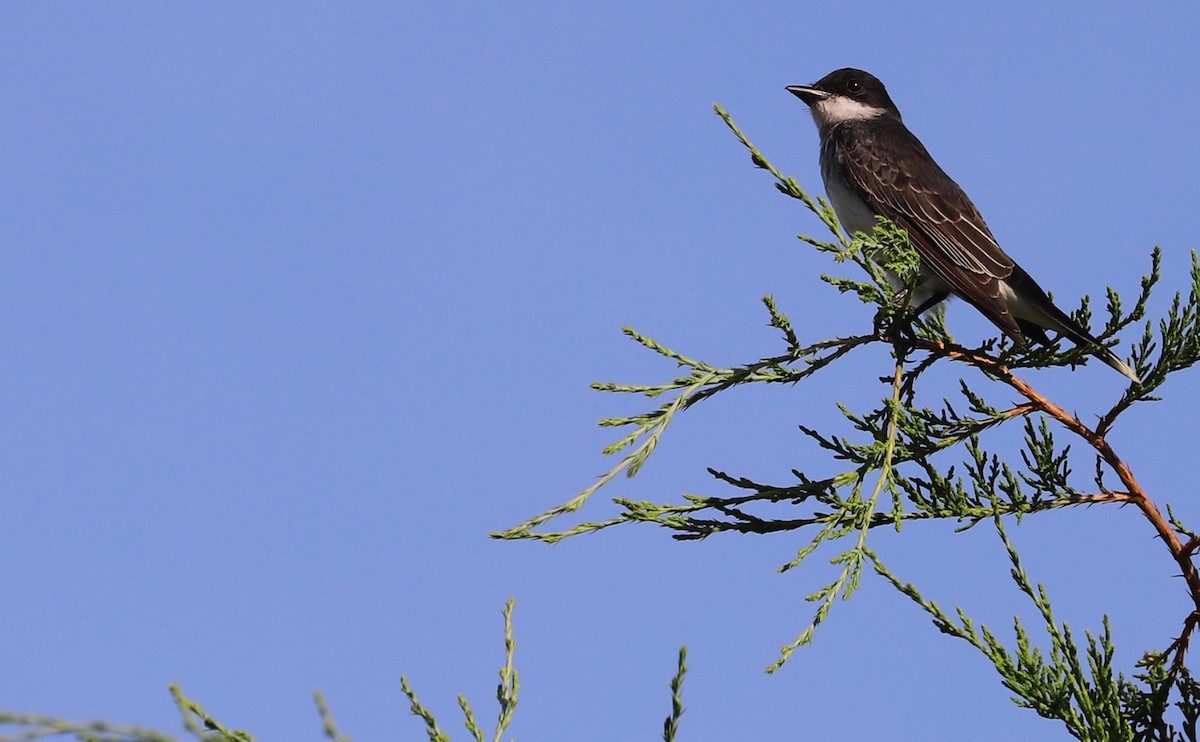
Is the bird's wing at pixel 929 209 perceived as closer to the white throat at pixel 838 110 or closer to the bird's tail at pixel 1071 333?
the bird's tail at pixel 1071 333

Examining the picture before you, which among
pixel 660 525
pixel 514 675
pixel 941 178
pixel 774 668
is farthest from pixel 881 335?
pixel 941 178

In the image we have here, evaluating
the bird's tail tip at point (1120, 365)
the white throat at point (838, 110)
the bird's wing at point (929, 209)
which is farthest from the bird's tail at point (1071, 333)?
the white throat at point (838, 110)

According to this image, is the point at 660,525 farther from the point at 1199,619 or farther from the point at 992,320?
the point at 992,320

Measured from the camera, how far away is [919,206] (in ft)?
27.7

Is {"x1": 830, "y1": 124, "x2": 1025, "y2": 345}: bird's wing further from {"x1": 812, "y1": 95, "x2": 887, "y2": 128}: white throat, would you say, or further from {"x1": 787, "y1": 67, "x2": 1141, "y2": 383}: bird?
{"x1": 812, "y1": 95, "x2": 887, "y2": 128}: white throat

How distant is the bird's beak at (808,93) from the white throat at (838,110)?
4cm

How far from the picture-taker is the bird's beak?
10.2 m

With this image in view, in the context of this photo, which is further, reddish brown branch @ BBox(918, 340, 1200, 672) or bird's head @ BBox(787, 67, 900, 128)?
bird's head @ BBox(787, 67, 900, 128)

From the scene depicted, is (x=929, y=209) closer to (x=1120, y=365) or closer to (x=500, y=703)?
(x=1120, y=365)

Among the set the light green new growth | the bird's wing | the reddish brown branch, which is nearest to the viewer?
the light green new growth

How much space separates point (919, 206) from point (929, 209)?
72mm

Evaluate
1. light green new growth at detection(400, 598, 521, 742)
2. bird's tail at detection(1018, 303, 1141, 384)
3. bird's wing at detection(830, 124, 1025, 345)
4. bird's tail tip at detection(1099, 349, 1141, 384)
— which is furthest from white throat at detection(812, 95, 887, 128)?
light green new growth at detection(400, 598, 521, 742)

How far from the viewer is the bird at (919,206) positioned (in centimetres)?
733

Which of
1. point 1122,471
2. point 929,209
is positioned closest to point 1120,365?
point 1122,471
